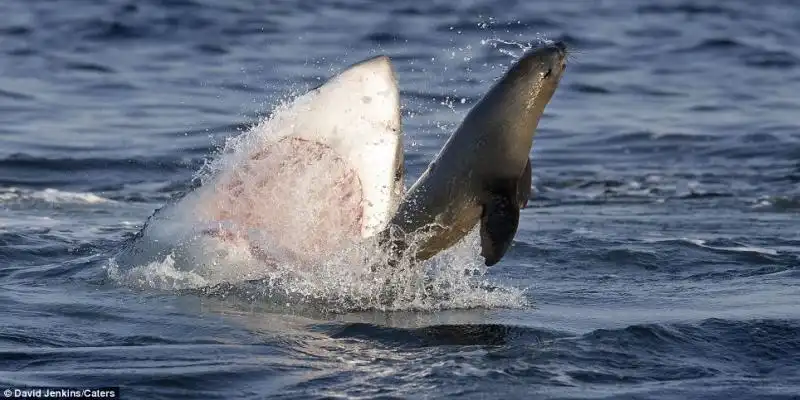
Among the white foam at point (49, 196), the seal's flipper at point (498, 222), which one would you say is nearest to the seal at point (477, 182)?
the seal's flipper at point (498, 222)

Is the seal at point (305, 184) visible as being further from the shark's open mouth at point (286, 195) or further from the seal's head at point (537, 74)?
the seal's head at point (537, 74)

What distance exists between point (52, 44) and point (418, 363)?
16144 mm

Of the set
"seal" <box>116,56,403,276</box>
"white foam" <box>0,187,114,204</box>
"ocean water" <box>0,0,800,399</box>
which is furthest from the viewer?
"white foam" <box>0,187,114,204</box>

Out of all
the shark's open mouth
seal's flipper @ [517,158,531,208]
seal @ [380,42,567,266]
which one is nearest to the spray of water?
the shark's open mouth

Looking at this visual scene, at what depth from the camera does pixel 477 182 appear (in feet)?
19.8

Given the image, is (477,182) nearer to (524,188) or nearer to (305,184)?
(524,188)

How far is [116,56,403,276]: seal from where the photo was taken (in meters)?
5.85

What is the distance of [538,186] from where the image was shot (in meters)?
11.8

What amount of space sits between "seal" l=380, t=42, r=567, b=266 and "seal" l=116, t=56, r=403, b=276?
0.15 metres

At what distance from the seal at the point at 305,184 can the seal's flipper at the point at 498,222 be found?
0.40 metres

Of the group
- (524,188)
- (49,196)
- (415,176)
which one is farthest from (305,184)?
(415,176)

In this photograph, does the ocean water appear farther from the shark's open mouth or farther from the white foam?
the shark's open mouth

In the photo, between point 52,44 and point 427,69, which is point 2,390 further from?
point 52,44

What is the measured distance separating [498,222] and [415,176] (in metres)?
5.48
